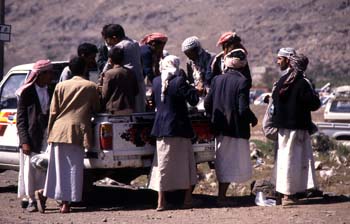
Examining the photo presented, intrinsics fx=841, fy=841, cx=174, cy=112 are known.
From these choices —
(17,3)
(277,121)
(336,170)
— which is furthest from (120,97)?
(17,3)

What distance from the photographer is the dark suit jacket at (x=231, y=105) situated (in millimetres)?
9727

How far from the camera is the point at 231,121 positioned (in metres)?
9.83

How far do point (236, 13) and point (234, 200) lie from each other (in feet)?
270

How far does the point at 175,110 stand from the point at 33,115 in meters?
1.71

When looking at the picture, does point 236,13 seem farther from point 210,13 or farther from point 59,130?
point 59,130

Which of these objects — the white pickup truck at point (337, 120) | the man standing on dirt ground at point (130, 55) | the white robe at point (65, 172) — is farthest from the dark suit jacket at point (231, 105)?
the white pickup truck at point (337, 120)

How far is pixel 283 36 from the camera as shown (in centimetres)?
8319

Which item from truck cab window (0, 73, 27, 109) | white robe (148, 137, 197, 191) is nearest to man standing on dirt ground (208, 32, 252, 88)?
white robe (148, 137, 197, 191)

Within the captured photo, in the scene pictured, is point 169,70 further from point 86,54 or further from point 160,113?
point 86,54

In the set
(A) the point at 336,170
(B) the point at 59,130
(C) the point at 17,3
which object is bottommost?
(A) the point at 336,170

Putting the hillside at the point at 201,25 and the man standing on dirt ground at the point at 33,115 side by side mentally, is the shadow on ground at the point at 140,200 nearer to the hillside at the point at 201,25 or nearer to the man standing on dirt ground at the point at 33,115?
the man standing on dirt ground at the point at 33,115

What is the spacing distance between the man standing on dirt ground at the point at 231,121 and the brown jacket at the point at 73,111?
145cm

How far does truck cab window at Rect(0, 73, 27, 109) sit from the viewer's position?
1169cm

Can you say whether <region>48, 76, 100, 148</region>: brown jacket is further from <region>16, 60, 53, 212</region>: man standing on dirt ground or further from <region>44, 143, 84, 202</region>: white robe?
<region>16, 60, 53, 212</region>: man standing on dirt ground
